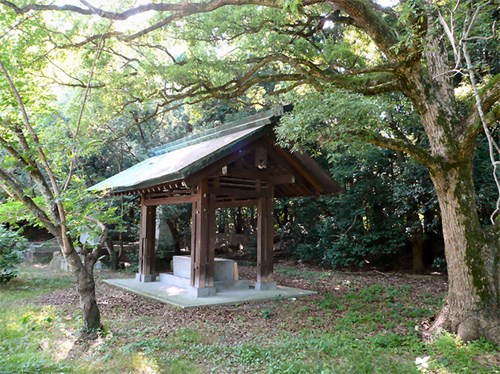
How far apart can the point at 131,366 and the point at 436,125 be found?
5.54 meters

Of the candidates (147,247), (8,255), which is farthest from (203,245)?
(8,255)

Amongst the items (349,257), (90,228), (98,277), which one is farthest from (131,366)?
(349,257)

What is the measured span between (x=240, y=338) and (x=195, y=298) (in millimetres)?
2885

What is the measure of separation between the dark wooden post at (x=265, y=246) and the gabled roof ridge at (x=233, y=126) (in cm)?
201

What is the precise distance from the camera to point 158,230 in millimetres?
16453

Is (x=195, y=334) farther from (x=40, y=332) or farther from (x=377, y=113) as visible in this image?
(x=377, y=113)

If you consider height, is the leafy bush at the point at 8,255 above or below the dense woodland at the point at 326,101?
below

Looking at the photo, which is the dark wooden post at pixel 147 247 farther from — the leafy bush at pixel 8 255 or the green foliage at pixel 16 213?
the green foliage at pixel 16 213

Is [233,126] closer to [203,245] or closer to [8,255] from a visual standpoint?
[203,245]

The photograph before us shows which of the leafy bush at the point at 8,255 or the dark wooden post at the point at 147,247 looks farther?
the dark wooden post at the point at 147,247

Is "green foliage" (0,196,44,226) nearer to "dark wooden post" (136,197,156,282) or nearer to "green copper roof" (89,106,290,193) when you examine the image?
"green copper roof" (89,106,290,193)

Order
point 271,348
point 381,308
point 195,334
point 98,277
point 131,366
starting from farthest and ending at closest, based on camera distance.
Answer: point 98,277, point 381,308, point 195,334, point 271,348, point 131,366

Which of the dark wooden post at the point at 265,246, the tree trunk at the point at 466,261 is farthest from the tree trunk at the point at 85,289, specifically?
the tree trunk at the point at 466,261

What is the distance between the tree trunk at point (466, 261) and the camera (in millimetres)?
5184
